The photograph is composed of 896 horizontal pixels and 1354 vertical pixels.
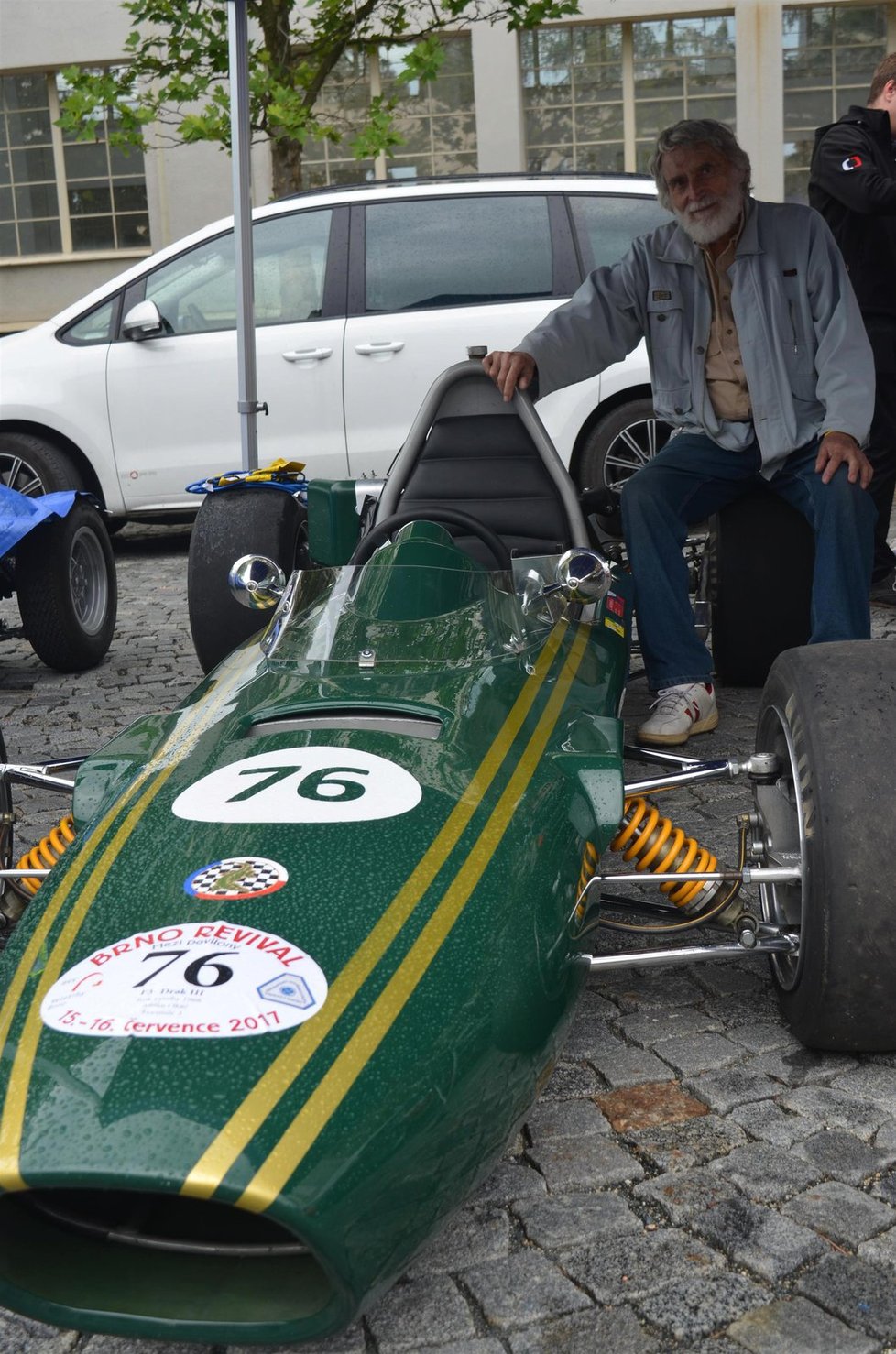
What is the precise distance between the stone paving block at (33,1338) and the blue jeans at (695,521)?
2.94m

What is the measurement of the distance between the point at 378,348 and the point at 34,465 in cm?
210

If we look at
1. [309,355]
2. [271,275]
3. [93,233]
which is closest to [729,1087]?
[309,355]

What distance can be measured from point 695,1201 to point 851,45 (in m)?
14.2

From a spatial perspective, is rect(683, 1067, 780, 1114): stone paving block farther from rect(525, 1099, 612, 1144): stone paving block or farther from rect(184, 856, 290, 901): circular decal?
rect(184, 856, 290, 901): circular decal

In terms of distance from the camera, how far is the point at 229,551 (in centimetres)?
523

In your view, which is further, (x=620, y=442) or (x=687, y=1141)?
(x=620, y=442)

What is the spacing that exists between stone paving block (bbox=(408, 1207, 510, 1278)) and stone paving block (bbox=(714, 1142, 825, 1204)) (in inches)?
15.6

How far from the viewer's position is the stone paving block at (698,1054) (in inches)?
110

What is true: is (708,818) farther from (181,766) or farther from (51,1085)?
(51,1085)

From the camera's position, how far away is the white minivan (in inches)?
322

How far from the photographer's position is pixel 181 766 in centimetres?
260

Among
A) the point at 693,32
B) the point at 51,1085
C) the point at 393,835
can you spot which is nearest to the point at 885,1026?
the point at 393,835

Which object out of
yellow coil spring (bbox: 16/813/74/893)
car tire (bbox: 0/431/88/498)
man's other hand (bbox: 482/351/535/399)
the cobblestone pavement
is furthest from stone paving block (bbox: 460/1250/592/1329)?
car tire (bbox: 0/431/88/498)

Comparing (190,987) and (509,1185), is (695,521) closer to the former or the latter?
(509,1185)
